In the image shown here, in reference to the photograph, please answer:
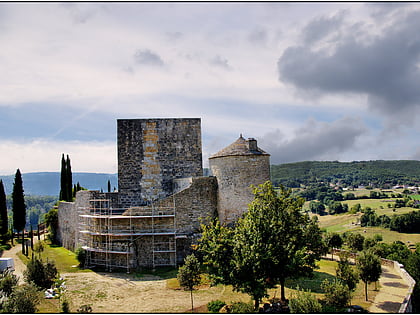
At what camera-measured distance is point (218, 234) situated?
18.8m

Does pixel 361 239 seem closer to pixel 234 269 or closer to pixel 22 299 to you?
pixel 234 269

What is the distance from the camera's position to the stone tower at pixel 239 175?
26203 millimetres

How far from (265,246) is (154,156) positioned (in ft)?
58.1

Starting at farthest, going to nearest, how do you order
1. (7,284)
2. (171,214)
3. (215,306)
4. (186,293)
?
(171,214)
(186,293)
(7,284)
(215,306)

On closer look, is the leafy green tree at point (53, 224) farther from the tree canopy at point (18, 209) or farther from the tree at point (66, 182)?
the tree at point (66, 182)

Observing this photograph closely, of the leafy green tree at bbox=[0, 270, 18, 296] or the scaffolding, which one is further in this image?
the scaffolding

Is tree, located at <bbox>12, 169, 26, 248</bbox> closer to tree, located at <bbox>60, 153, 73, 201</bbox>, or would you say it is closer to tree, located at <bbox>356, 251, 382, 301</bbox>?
tree, located at <bbox>60, 153, 73, 201</bbox>

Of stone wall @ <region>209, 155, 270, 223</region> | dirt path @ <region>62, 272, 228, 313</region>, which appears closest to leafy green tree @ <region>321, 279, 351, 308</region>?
dirt path @ <region>62, 272, 228, 313</region>

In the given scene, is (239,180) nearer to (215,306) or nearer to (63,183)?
(215,306)

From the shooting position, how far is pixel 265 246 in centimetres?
1731

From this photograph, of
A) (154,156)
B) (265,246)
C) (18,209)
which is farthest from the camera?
(18,209)

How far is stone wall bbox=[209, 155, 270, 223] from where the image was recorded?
26188 mm

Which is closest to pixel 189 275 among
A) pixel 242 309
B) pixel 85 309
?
pixel 242 309

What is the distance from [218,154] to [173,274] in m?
10.1
